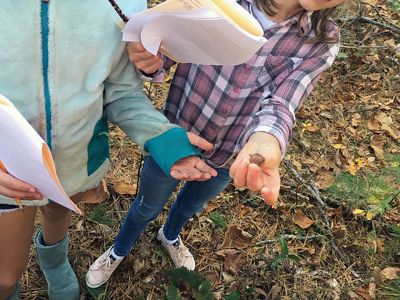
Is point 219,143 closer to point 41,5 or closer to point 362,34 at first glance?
point 41,5

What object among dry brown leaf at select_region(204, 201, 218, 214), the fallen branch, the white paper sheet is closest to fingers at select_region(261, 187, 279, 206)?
the white paper sheet

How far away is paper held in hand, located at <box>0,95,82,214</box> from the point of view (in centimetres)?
86

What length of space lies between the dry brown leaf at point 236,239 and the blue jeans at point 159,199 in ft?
1.06

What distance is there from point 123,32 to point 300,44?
59cm

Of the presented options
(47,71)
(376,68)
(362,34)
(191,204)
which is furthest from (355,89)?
(47,71)

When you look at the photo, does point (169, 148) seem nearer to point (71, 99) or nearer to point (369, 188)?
point (71, 99)

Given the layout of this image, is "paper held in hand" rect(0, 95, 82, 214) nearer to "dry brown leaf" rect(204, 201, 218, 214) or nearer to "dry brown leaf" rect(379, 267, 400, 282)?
"dry brown leaf" rect(204, 201, 218, 214)

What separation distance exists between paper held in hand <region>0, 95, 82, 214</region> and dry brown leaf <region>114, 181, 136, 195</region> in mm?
1215

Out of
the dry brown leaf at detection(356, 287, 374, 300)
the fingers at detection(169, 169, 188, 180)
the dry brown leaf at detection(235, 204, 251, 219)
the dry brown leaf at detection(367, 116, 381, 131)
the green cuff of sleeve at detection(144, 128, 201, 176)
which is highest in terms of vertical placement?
the green cuff of sleeve at detection(144, 128, 201, 176)

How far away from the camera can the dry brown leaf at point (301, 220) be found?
7.79 ft

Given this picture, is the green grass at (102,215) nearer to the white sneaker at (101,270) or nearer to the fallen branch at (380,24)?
the white sneaker at (101,270)

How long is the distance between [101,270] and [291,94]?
1.10m

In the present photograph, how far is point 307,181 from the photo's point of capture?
2582 millimetres

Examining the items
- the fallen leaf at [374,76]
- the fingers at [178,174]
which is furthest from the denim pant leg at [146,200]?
the fallen leaf at [374,76]
